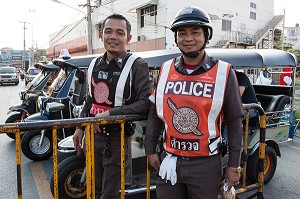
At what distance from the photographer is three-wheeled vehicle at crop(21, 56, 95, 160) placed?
5.41 meters

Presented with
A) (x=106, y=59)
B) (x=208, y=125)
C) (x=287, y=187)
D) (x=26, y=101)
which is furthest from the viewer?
(x=26, y=101)

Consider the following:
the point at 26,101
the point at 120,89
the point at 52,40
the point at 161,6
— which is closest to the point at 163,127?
the point at 120,89

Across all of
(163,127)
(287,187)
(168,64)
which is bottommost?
(287,187)

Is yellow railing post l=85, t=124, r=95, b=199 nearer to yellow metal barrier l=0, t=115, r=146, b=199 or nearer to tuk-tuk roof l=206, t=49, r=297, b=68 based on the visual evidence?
yellow metal barrier l=0, t=115, r=146, b=199

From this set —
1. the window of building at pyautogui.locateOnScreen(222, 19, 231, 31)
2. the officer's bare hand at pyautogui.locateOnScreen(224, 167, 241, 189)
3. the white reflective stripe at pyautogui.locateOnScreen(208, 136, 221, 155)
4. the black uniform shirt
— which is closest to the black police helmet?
the black uniform shirt

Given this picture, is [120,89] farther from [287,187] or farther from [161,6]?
[161,6]

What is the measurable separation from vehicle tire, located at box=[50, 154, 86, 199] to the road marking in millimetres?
703

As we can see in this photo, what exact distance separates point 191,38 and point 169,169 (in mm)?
920

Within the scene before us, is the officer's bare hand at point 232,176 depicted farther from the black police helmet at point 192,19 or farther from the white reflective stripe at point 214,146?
the black police helmet at point 192,19

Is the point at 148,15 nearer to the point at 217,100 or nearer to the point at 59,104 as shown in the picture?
the point at 59,104

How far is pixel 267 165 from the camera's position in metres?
4.50

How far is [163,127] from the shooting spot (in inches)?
89.2

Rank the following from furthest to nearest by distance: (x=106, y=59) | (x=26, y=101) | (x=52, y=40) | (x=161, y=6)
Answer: (x=52, y=40) → (x=161, y=6) → (x=26, y=101) → (x=106, y=59)

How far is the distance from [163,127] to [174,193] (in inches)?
20.2
